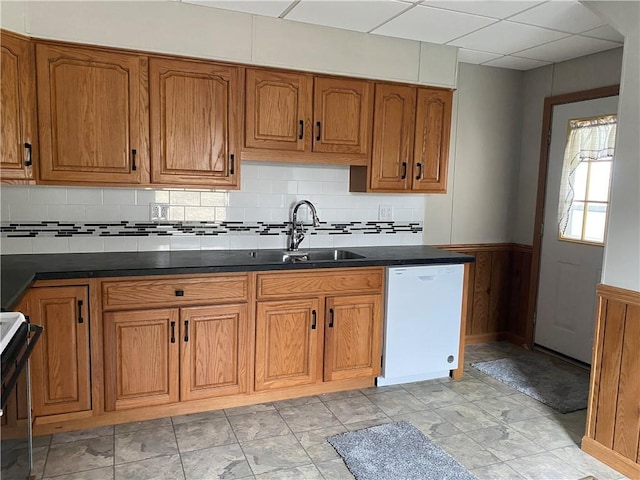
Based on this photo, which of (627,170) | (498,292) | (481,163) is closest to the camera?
(627,170)

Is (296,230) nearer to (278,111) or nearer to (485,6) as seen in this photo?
(278,111)

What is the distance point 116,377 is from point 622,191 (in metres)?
2.80

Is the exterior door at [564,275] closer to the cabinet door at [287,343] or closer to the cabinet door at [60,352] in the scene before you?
the cabinet door at [287,343]

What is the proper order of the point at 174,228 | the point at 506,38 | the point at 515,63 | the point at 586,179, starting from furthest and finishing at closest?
the point at 515,63 < the point at 586,179 < the point at 506,38 < the point at 174,228

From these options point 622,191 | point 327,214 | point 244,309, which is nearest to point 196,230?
point 244,309

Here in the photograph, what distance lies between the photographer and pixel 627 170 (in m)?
2.40

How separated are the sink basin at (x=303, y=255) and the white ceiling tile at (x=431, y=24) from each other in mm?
1508

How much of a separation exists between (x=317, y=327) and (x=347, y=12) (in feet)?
6.30

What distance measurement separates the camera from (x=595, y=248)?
12.1 feet

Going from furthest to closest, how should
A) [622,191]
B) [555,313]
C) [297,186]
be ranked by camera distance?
[555,313]
[297,186]
[622,191]

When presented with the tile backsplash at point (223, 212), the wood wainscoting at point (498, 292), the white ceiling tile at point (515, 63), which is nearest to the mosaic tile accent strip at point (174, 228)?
the tile backsplash at point (223, 212)

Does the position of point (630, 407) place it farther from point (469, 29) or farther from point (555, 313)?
point (469, 29)

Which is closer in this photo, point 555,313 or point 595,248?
point 595,248

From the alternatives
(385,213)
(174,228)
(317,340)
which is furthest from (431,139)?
(174,228)
